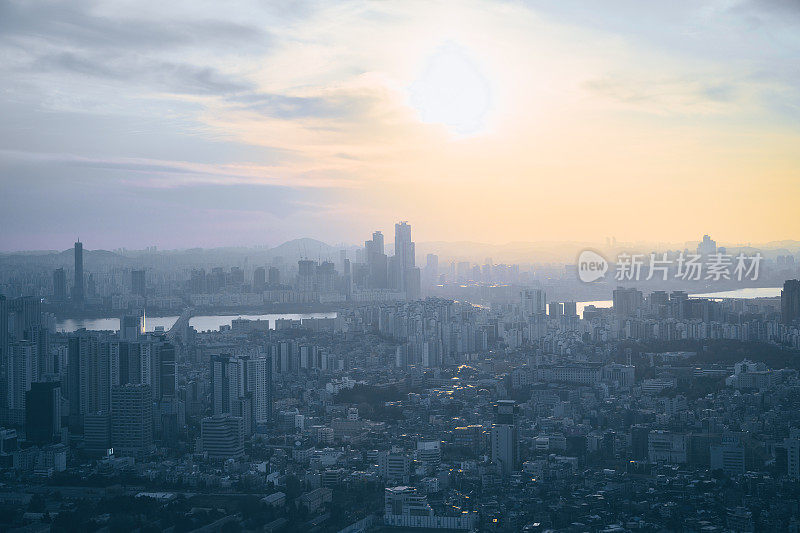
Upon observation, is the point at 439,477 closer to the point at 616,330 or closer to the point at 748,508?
the point at 748,508

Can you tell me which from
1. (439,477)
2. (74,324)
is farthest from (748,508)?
(74,324)

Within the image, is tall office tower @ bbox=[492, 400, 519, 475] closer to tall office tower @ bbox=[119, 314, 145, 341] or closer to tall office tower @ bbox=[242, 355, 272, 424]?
tall office tower @ bbox=[242, 355, 272, 424]

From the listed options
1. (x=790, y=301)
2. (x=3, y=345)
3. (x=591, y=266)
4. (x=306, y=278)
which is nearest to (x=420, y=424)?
(x=3, y=345)

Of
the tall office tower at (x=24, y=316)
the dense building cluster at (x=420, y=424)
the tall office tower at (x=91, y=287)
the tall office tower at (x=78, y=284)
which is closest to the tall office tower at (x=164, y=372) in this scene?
the dense building cluster at (x=420, y=424)

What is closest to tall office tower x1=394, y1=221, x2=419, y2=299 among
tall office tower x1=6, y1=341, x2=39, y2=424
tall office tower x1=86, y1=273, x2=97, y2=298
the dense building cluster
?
the dense building cluster

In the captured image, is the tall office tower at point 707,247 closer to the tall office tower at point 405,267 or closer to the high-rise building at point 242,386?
the high-rise building at point 242,386
